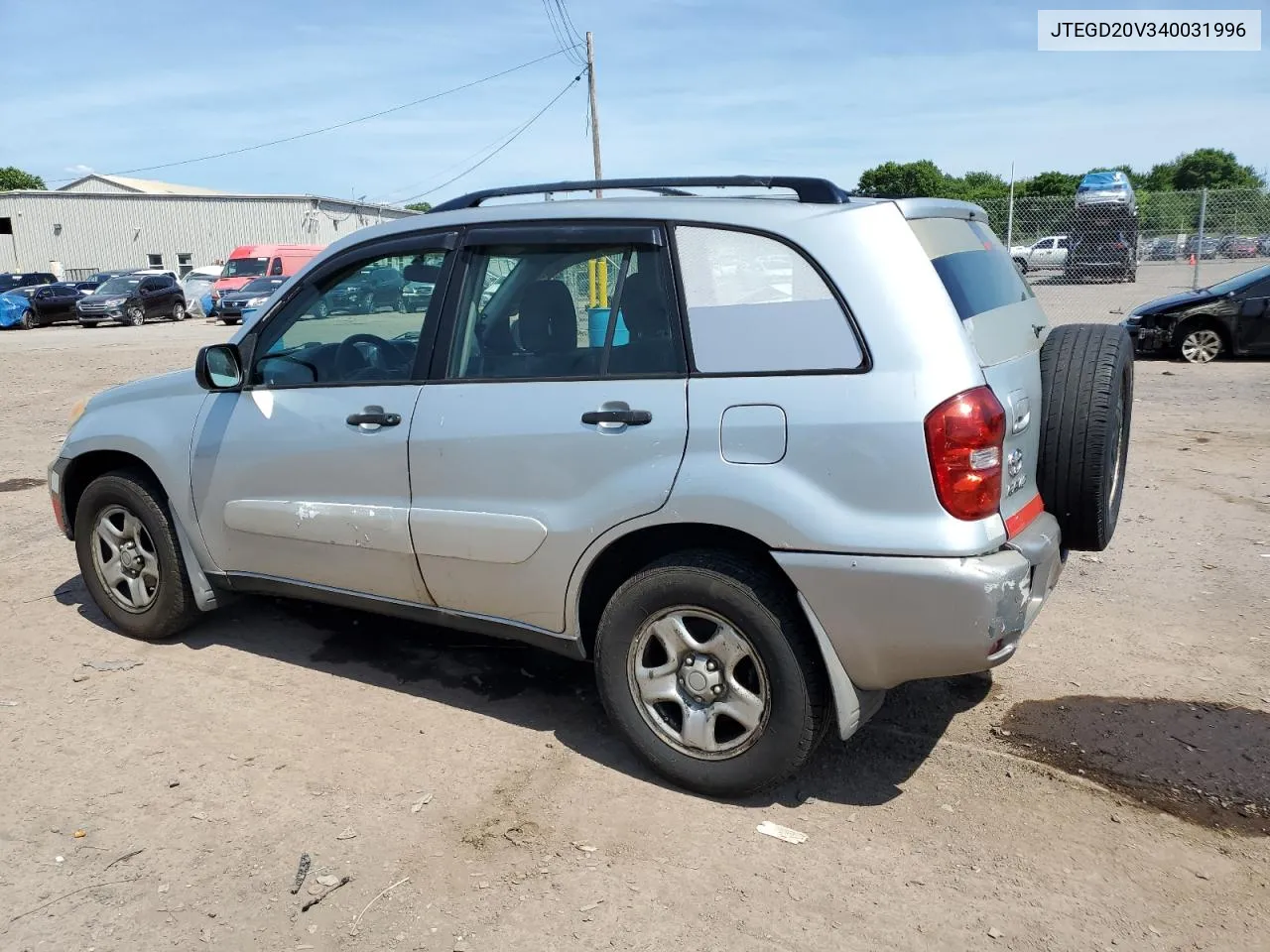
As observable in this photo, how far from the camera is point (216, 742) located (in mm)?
3852

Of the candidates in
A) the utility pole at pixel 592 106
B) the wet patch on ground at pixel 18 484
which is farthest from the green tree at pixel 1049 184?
the wet patch on ground at pixel 18 484

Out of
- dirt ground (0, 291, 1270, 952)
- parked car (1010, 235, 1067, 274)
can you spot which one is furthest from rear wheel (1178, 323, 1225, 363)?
dirt ground (0, 291, 1270, 952)

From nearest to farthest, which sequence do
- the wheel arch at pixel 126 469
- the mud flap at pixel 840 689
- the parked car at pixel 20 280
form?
the mud flap at pixel 840 689 → the wheel arch at pixel 126 469 → the parked car at pixel 20 280

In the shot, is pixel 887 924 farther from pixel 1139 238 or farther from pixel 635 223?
pixel 1139 238

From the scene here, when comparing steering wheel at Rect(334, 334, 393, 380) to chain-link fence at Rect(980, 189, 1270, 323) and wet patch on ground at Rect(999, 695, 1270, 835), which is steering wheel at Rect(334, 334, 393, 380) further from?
chain-link fence at Rect(980, 189, 1270, 323)

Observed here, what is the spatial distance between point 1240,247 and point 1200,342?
8.39 metres

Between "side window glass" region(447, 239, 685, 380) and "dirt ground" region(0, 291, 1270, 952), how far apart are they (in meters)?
1.38

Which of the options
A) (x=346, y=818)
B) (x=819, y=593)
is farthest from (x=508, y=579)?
(x=819, y=593)

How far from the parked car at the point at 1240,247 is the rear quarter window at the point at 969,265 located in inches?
744

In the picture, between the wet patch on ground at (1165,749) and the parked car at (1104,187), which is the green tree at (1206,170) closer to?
the parked car at (1104,187)

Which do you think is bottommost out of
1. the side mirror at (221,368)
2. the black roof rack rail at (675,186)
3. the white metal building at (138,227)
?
the side mirror at (221,368)

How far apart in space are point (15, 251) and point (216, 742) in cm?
6113

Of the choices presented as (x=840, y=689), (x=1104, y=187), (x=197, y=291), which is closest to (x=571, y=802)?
(x=840, y=689)

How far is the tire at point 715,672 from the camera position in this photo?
3.15 meters
